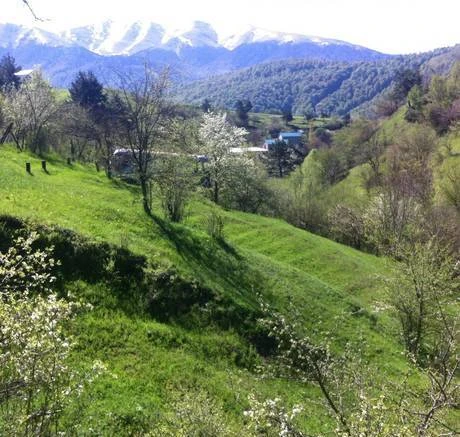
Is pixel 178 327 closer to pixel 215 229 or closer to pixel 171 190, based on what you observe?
pixel 215 229

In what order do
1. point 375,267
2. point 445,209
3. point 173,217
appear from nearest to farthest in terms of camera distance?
1. point 173,217
2. point 375,267
3. point 445,209

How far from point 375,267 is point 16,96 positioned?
46001 millimetres

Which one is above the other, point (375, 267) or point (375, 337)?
point (375, 337)

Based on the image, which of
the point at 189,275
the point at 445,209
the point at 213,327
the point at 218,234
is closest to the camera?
the point at 213,327

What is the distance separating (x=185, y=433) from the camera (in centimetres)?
789

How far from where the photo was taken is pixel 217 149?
55469 mm

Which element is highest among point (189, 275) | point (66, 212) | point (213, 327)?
point (66, 212)

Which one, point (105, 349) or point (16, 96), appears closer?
point (105, 349)

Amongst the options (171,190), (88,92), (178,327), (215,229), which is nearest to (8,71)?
(88,92)

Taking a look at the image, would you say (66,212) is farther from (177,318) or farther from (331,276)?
(331,276)

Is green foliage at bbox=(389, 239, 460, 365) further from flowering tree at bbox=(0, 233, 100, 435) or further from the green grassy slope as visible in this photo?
flowering tree at bbox=(0, 233, 100, 435)

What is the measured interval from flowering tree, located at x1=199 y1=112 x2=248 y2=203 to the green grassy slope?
706 inches

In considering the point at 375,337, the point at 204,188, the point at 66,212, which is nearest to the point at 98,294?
the point at 66,212

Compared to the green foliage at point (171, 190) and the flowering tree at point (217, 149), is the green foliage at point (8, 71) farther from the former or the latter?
the green foliage at point (171, 190)
